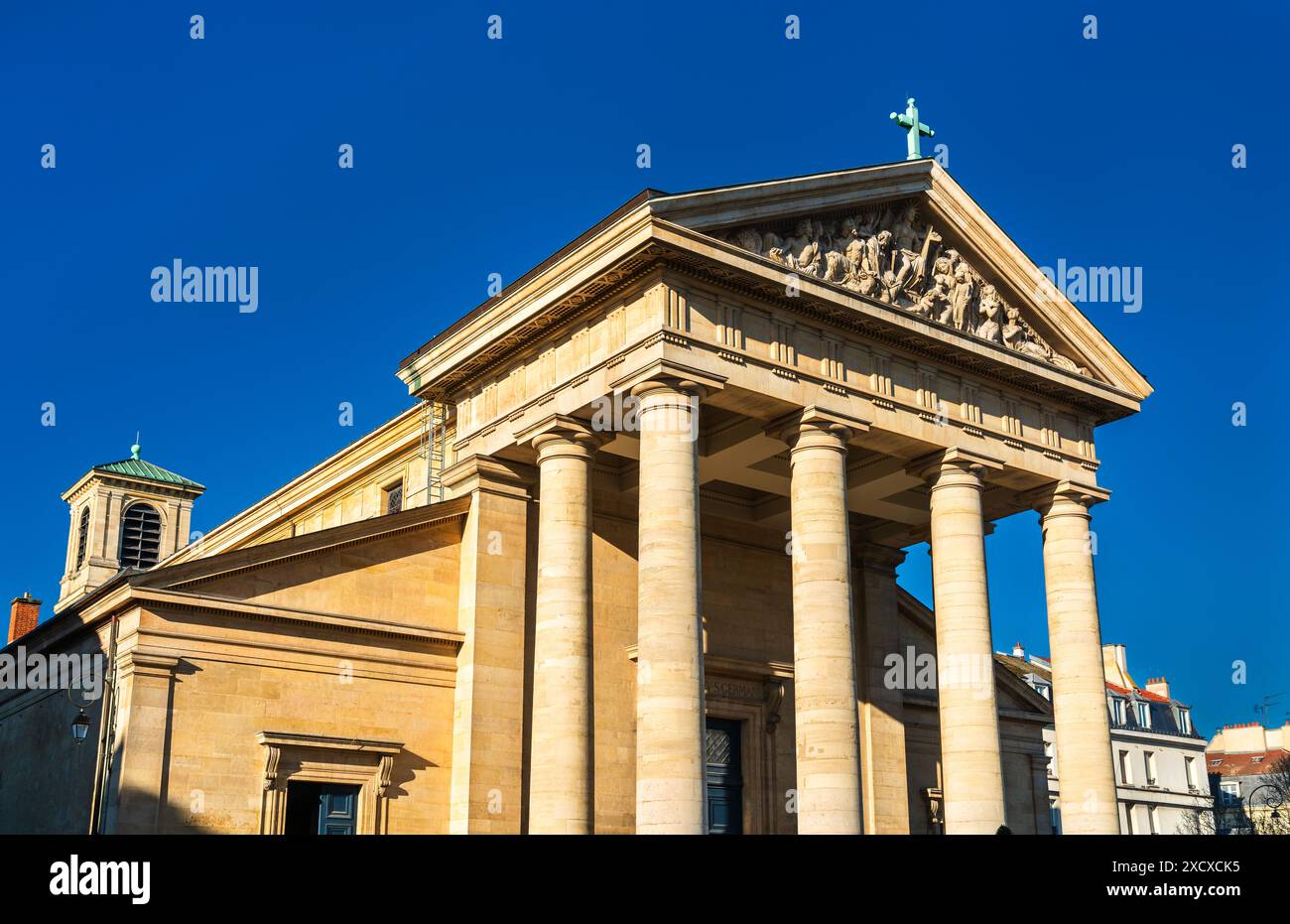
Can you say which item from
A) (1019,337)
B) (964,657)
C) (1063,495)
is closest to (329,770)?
(964,657)

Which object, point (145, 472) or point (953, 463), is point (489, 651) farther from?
point (145, 472)

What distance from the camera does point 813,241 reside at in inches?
1196

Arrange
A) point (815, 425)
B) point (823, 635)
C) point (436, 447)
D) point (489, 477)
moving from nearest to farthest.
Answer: point (823, 635) → point (815, 425) → point (489, 477) → point (436, 447)

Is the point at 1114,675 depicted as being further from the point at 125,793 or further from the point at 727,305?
the point at 125,793

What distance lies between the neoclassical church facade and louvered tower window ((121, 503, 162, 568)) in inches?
1551

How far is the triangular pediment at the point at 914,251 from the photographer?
2908 cm

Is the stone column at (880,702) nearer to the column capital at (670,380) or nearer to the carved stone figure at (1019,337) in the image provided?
A: the carved stone figure at (1019,337)

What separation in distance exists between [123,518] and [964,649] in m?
54.6

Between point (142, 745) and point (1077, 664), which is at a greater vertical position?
point (1077, 664)

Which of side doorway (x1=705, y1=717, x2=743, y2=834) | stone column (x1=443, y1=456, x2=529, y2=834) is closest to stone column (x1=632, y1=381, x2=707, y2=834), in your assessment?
stone column (x1=443, y1=456, x2=529, y2=834)

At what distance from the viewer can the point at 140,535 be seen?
7300cm
